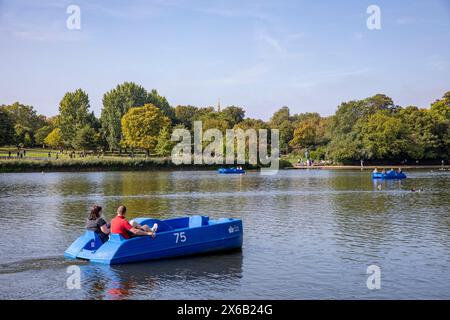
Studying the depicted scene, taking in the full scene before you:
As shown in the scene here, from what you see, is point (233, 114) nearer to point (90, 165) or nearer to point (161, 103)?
point (161, 103)

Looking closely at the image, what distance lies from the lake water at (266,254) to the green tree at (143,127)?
75.5m

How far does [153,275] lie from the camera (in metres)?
18.4

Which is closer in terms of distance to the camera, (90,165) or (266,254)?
(266,254)

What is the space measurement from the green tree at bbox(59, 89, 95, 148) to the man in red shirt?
109836mm

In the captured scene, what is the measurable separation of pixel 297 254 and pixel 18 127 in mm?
128249

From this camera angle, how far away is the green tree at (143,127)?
118125mm

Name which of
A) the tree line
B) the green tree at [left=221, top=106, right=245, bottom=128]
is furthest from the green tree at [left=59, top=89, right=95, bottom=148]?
the green tree at [left=221, top=106, right=245, bottom=128]

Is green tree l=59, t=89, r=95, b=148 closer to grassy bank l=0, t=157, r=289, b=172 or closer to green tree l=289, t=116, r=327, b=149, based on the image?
grassy bank l=0, t=157, r=289, b=172

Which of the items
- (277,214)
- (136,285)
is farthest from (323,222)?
(136,285)

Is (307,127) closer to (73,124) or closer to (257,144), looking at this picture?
(257,144)

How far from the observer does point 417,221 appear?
31109mm

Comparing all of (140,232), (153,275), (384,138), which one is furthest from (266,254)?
(384,138)

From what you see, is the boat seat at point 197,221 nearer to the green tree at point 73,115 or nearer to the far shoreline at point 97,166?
the far shoreline at point 97,166

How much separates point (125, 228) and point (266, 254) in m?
5.61
